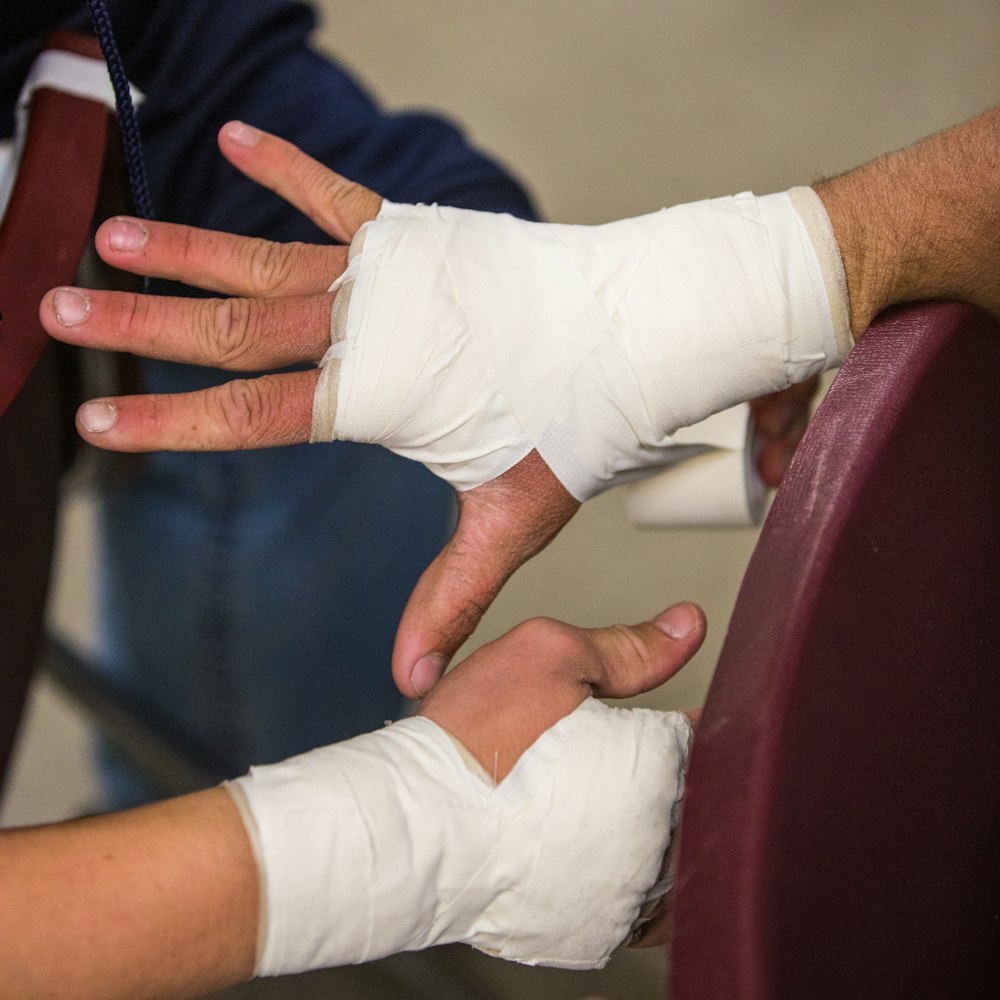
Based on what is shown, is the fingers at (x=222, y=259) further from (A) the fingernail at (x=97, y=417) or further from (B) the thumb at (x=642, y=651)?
(B) the thumb at (x=642, y=651)

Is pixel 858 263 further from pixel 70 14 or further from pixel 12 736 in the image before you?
pixel 12 736

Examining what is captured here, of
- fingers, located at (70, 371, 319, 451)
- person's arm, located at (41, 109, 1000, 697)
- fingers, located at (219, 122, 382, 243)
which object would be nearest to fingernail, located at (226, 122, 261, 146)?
fingers, located at (219, 122, 382, 243)

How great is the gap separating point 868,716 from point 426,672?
310mm

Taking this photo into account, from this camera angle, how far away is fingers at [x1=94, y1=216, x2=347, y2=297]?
2.03 feet

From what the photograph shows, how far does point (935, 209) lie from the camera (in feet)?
2.07

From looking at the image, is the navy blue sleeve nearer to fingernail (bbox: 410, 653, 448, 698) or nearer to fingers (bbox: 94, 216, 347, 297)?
fingers (bbox: 94, 216, 347, 297)

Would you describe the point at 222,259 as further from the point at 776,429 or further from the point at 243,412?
the point at 776,429

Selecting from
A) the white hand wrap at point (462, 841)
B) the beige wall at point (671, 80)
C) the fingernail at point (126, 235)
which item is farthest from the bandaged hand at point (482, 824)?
the beige wall at point (671, 80)

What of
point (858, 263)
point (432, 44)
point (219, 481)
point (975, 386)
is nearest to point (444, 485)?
point (219, 481)

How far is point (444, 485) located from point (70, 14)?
1.65ft

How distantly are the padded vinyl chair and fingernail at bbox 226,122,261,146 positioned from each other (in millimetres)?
452

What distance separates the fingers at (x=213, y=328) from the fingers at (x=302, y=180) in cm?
10

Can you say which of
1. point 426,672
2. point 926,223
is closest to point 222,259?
point 426,672

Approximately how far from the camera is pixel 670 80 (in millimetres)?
A: 1695
